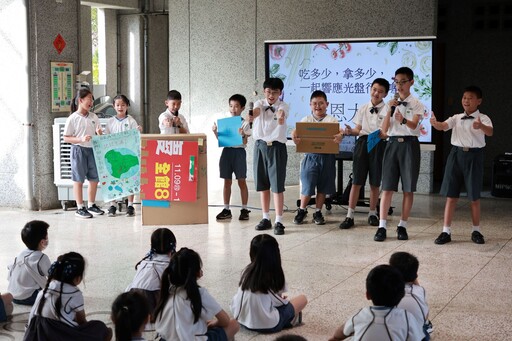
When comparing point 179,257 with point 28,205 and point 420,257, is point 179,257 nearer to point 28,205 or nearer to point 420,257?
point 420,257

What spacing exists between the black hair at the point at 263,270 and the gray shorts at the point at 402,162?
317 cm

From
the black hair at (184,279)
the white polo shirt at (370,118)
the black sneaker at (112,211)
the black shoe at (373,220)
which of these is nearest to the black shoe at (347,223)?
the black shoe at (373,220)

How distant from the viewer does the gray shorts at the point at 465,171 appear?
7.12 m

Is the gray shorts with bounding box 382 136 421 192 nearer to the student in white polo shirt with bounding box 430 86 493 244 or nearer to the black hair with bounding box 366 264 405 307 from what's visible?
the student in white polo shirt with bounding box 430 86 493 244

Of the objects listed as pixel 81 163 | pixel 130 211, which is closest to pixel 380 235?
pixel 130 211

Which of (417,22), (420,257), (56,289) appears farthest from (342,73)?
(56,289)

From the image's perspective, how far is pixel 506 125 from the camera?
1201 centimetres

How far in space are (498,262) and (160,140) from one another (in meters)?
3.56

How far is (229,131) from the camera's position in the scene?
835 cm

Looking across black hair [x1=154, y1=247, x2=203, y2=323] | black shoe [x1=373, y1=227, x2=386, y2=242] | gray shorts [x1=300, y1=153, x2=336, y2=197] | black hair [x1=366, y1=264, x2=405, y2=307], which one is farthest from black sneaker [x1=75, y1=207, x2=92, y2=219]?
black hair [x1=366, y1=264, x2=405, y2=307]

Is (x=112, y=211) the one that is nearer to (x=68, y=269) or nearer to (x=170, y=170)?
(x=170, y=170)

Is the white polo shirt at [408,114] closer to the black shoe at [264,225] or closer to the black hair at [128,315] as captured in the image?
the black shoe at [264,225]

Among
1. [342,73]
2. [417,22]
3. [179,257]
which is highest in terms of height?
[417,22]

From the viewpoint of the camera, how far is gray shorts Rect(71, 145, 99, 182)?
8.77 meters
